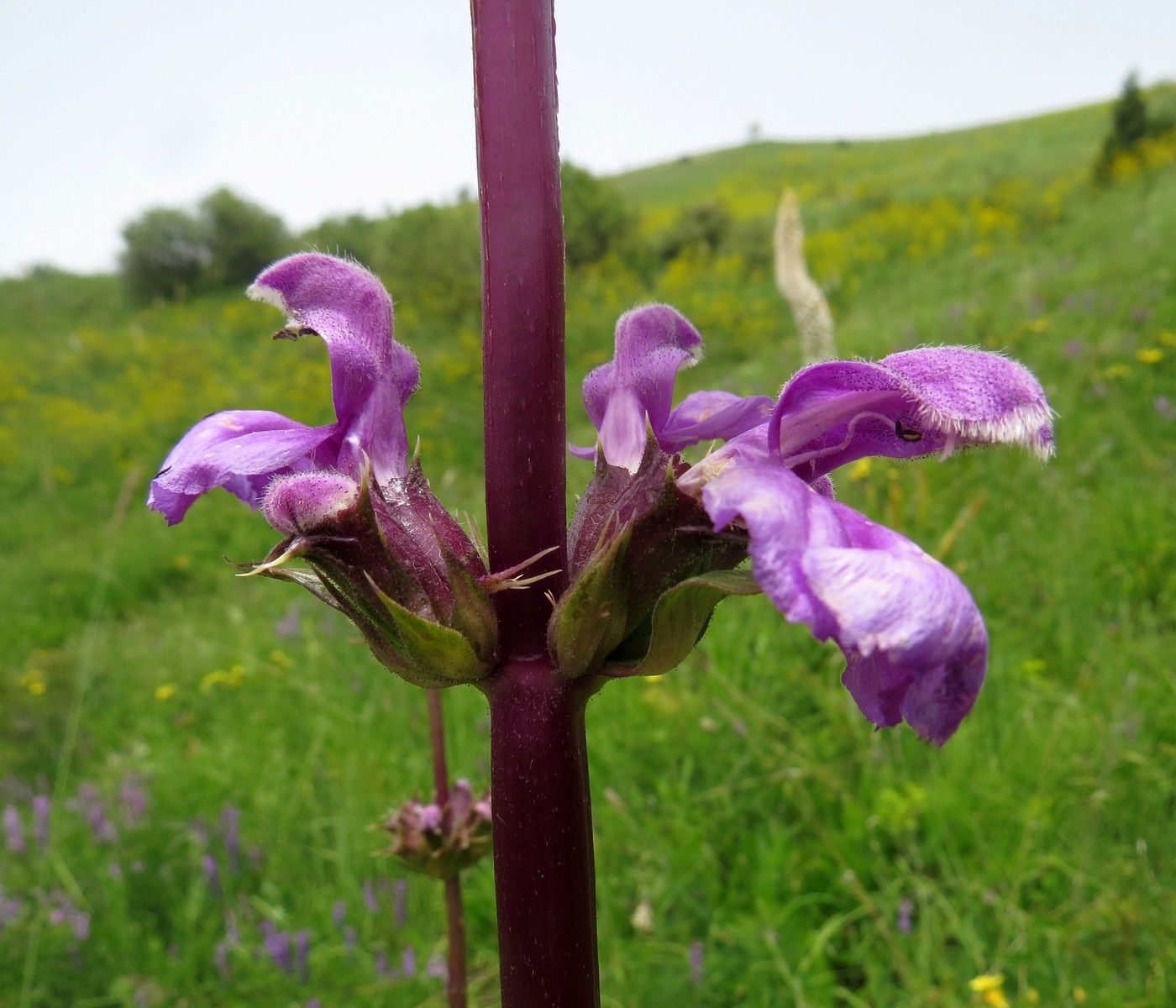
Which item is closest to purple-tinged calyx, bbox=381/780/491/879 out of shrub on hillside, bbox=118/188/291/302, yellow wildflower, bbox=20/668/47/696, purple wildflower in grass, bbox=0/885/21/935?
purple wildflower in grass, bbox=0/885/21/935

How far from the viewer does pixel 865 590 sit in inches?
20.5

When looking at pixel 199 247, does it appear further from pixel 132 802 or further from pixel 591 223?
pixel 132 802

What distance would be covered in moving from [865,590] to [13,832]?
140 inches

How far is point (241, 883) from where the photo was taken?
2803 millimetres

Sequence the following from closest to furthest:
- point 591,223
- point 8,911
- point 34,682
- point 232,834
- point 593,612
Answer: point 593,612 → point 8,911 → point 232,834 → point 34,682 → point 591,223

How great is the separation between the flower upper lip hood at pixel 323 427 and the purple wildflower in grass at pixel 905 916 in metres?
1.79

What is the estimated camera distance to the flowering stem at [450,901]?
111 centimetres

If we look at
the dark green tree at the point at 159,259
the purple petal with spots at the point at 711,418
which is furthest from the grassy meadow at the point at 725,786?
the dark green tree at the point at 159,259

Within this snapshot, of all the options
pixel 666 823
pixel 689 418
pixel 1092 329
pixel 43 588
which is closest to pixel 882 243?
pixel 1092 329

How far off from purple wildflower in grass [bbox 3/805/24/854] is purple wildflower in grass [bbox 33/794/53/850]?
5cm

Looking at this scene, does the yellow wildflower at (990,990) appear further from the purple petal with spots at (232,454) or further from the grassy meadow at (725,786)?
the purple petal with spots at (232,454)

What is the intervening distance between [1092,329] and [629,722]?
521 centimetres

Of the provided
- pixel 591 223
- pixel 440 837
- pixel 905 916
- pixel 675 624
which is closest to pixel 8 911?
pixel 440 837

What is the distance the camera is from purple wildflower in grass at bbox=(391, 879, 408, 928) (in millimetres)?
2469
